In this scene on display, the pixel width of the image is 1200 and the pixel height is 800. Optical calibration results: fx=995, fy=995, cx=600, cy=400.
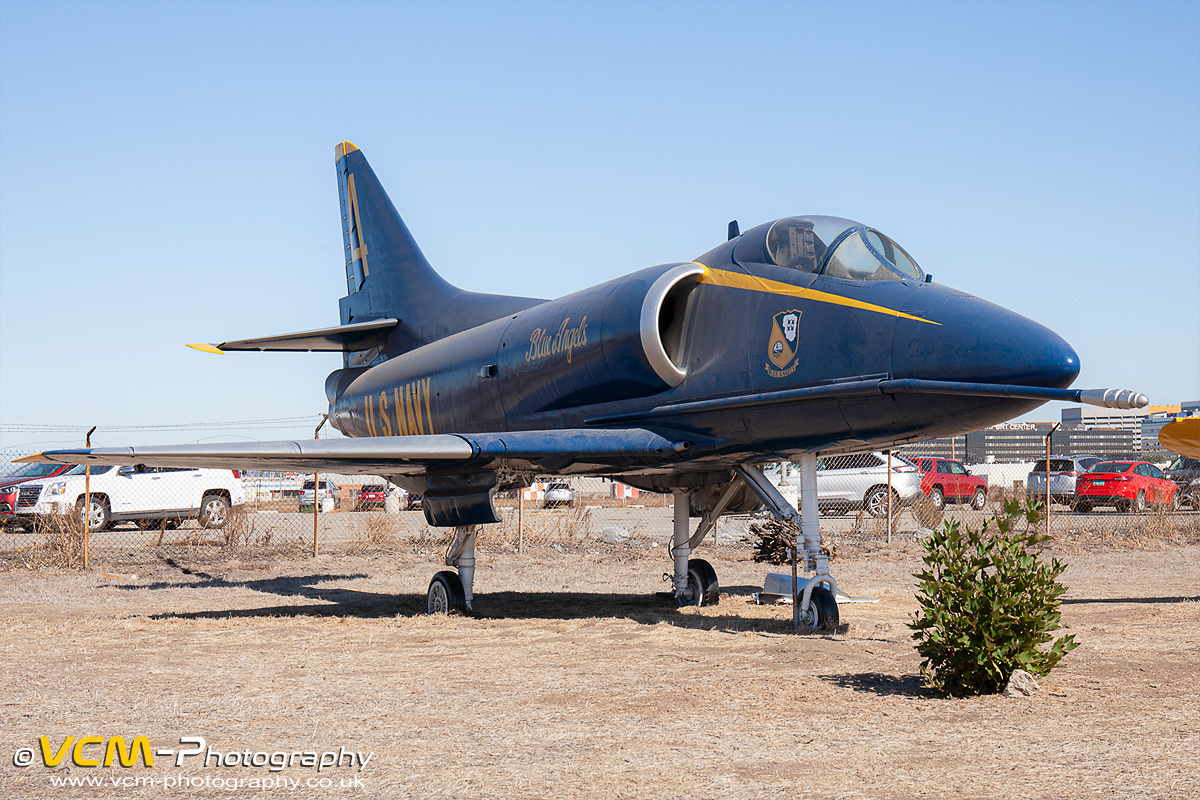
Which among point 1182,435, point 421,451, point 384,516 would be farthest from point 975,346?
point 384,516

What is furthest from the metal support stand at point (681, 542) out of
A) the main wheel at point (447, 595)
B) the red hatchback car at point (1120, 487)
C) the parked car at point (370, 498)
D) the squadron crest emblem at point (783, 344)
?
the parked car at point (370, 498)

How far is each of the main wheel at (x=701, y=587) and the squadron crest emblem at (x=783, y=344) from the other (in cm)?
411

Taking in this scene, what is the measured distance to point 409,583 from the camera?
49.9 ft

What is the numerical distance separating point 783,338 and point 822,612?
2.44m

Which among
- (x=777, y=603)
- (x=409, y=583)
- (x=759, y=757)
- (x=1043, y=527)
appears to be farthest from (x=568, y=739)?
(x=1043, y=527)

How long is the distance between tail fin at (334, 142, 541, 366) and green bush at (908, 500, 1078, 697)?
8632 mm

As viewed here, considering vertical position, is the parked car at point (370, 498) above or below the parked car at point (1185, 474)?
below

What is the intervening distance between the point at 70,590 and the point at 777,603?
9592 mm

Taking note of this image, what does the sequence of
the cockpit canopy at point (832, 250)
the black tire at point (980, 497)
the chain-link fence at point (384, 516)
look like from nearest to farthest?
1. the cockpit canopy at point (832, 250)
2. the chain-link fence at point (384, 516)
3. the black tire at point (980, 497)

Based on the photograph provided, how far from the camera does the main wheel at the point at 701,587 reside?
11758 millimetres

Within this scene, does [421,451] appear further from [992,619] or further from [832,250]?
[992,619]

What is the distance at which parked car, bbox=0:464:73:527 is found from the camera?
69.5 ft

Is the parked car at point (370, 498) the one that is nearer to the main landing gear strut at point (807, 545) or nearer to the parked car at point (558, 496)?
the parked car at point (558, 496)

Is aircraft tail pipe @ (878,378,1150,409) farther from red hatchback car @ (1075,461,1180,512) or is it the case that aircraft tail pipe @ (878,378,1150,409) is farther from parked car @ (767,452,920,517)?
red hatchback car @ (1075,461,1180,512)
